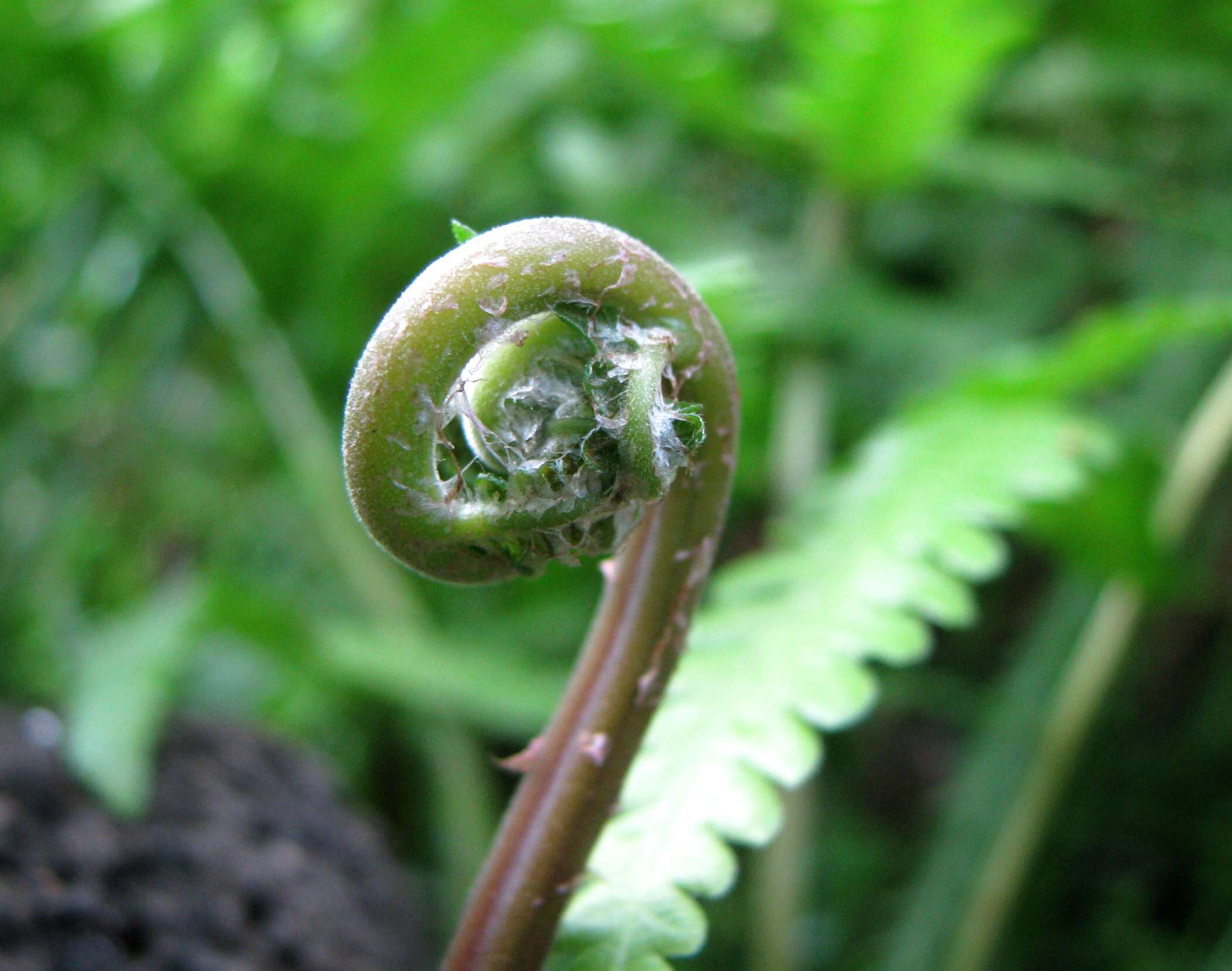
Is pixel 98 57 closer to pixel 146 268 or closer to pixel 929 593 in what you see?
pixel 146 268

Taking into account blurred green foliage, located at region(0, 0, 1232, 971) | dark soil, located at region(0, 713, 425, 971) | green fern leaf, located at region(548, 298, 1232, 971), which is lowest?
dark soil, located at region(0, 713, 425, 971)

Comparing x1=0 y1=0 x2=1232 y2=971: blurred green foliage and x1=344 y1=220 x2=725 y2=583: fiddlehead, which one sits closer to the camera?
x1=344 y1=220 x2=725 y2=583: fiddlehead

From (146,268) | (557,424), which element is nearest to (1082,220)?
(146,268)

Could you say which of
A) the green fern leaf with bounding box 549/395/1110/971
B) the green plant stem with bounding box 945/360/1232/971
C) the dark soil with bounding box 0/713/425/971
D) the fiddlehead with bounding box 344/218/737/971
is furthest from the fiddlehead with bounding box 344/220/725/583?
the green plant stem with bounding box 945/360/1232/971

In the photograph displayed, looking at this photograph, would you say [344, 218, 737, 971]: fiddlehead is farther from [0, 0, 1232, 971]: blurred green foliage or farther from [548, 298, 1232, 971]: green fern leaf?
[0, 0, 1232, 971]: blurred green foliage

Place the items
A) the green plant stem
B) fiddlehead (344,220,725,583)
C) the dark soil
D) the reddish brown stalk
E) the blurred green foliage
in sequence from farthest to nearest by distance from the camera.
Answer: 1. the blurred green foliage
2. the green plant stem
3. the dark soil
4. the reddish brown stalk
5. fiddlehead (344,220,725,583)

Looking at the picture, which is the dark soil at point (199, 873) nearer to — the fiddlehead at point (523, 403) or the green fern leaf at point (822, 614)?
the green fern leaf at point (822, 614)

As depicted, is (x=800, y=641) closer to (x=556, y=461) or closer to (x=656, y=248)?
(x=556, y=461)

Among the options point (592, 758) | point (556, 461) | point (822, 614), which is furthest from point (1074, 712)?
point (556, 461)
